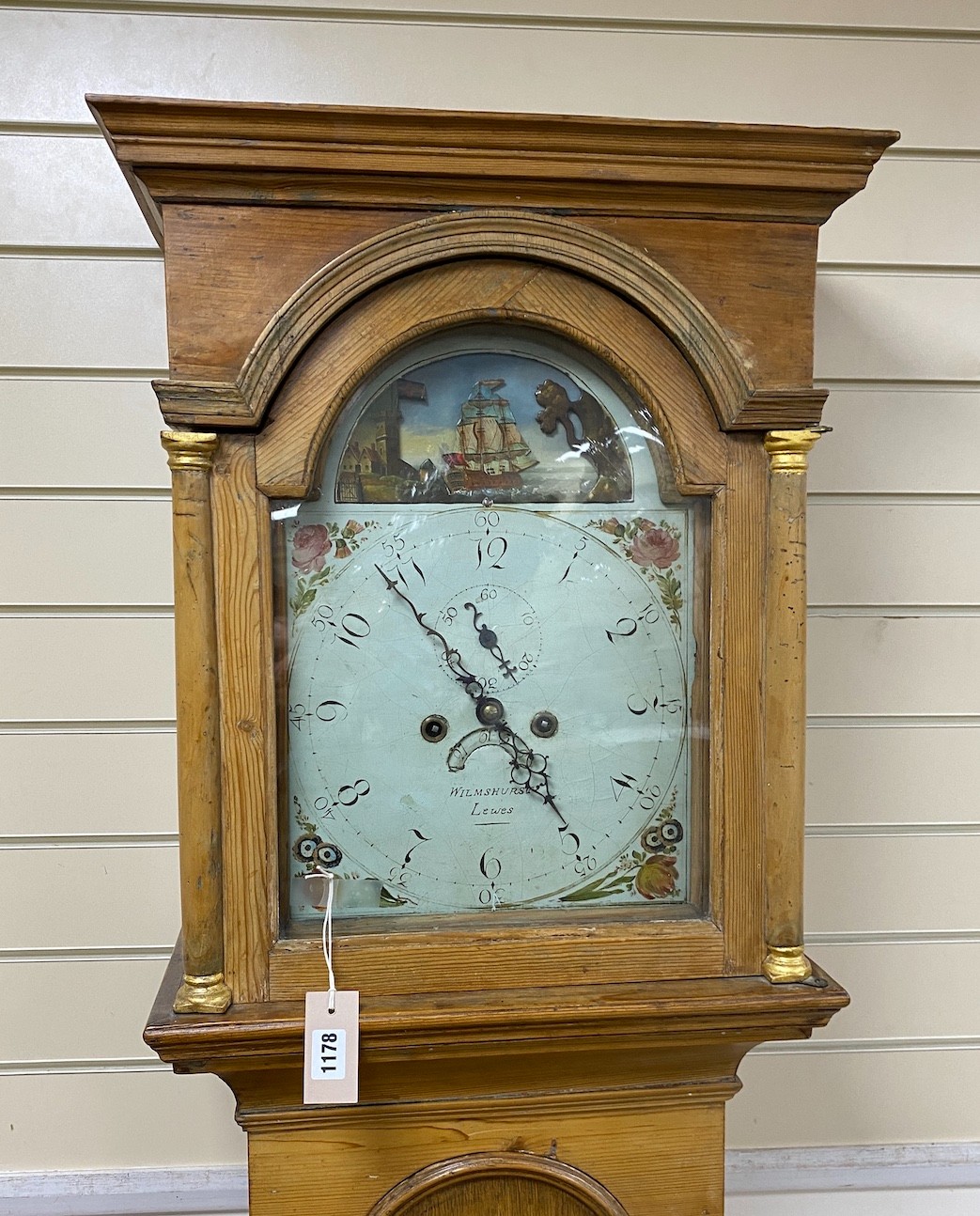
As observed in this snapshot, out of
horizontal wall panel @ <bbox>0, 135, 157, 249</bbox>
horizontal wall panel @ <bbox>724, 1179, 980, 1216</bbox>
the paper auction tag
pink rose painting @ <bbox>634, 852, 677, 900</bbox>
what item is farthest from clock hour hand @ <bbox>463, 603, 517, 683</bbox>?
horizontal wall panel @ <bbox>724, 1179, 980, 1216</bbox>

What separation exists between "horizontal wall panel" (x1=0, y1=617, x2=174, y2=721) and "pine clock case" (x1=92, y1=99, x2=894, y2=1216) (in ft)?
1.65

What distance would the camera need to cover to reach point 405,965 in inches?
39.4

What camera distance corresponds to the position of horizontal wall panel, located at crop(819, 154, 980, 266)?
148 cm

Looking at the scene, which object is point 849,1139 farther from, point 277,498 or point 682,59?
point 682,59

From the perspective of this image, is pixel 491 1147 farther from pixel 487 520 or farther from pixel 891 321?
pixel 891 321

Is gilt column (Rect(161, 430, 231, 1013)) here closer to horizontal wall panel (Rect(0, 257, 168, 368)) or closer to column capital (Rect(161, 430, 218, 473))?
column capital (Rect(161, 430, 218, 473))

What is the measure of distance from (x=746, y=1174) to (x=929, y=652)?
33.5 inches

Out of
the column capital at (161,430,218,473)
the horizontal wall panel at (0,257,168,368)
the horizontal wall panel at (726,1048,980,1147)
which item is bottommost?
the horizontal wall panel at (726,1048,980,1147)

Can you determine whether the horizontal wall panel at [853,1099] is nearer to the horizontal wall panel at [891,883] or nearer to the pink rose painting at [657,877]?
the horizontal wall panel at [891,883]

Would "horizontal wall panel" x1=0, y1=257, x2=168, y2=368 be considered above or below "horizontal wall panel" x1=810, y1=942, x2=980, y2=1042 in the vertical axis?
above

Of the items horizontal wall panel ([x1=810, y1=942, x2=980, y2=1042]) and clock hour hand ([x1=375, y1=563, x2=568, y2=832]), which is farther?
horizontal wall panel ([x1=810, y1=942, x2=980, y2=1042])

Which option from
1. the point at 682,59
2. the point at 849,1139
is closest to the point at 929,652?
the point at 849,1139

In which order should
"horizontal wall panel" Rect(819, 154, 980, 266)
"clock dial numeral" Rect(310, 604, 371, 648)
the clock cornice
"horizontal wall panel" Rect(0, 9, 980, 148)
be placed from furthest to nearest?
"horizontal wall panel" Rect(819, 154, 980, 266) < "horizontal wall panel" Rect(0, 9, 980, 148) < "clock dial numeral" Rect(310, 604, 371, 648) < the clock cornice

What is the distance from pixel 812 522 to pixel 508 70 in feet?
2.60
